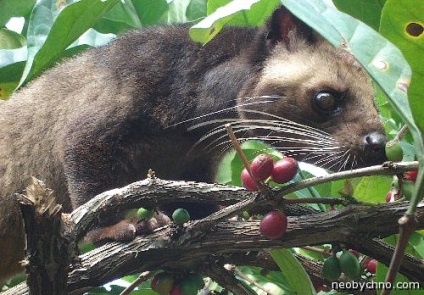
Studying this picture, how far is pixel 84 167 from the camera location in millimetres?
2705

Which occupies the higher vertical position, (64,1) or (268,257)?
(64,1)

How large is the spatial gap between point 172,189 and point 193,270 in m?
0.31

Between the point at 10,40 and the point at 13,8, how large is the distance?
231mm

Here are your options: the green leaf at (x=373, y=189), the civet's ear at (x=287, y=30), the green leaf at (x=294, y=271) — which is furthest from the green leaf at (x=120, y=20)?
the green leaf at (x=294, y=271)

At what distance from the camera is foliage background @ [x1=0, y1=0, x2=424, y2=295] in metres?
1.36

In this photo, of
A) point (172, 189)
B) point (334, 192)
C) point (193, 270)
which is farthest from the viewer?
point (334, 192)

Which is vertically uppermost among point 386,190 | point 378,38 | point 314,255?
point 378,38

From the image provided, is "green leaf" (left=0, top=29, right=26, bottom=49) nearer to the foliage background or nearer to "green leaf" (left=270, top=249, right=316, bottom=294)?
the foliage background

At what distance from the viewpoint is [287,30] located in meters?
3.05

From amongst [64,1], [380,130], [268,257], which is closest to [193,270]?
[268,257]

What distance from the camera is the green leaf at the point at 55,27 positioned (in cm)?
261

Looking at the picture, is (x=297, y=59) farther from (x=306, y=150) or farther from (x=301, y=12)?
(x=301, y=12)

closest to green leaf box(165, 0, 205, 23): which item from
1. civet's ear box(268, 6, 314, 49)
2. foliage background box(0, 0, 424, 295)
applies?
foliage background box(0, 0, 424, 295)

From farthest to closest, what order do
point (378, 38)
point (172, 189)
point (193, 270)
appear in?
1. point (193, 270)
2. point (172, 189)
3. point (378, 38)
